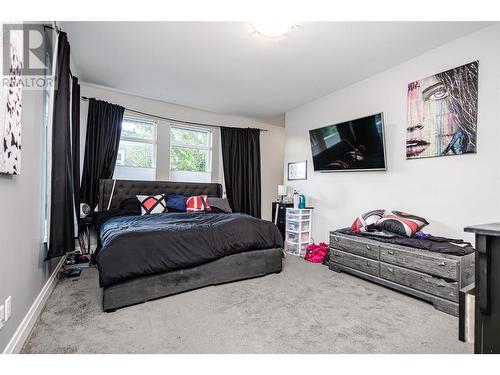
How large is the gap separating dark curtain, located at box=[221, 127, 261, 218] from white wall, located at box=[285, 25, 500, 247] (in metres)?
1.19

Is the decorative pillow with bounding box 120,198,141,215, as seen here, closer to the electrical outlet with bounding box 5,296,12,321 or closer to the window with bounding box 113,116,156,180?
the window with bounding box 113,116,156,180

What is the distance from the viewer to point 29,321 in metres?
1.75

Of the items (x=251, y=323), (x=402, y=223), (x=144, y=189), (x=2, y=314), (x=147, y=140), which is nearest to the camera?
(x=2, y=314)

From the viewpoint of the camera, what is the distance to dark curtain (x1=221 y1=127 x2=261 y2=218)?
5.03 meters

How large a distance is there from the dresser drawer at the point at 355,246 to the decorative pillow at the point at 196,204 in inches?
78.3

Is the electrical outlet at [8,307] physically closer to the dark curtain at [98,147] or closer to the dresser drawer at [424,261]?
the dark curtain at [98,147]

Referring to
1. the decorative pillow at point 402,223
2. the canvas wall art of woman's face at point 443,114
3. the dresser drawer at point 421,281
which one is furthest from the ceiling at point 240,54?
the dresser drawer at point 421,281

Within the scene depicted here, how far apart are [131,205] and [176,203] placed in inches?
25.9

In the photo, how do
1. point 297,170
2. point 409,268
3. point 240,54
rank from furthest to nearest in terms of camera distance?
point 297,170, point 240,54, point 409,268

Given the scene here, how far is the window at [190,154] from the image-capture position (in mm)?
4657

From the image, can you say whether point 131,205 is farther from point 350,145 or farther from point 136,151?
point 350,145

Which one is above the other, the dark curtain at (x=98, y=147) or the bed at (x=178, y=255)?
the dark curtain at (x=98, y=147)

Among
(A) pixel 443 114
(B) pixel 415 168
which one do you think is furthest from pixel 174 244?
Result: (A) pixel 443 114

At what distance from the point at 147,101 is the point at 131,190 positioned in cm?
161
